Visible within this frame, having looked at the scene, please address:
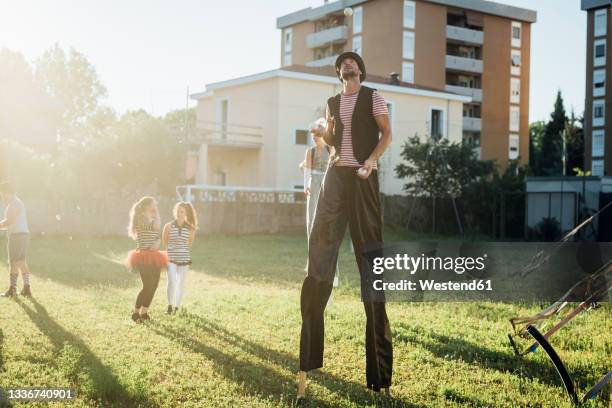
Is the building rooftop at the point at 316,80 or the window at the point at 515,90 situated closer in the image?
the building rooftop at the point at 316,80

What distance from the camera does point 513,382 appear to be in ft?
18.6

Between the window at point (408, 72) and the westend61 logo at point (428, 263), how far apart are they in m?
47.7

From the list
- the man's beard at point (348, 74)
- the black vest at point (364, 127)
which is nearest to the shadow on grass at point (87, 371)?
the black vest at point (364, 127)

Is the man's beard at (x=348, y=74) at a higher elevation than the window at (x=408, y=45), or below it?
below

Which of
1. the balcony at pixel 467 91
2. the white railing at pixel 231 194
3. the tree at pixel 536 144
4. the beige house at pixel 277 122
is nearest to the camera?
the white railing at pixel 231 194

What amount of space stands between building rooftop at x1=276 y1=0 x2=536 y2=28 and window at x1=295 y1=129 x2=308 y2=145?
19.7m

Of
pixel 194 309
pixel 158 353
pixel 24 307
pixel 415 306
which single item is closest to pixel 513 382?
pixel 158 353

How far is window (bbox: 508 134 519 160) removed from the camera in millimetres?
57938

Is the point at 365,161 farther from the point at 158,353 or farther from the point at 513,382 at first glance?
the point at 158,353

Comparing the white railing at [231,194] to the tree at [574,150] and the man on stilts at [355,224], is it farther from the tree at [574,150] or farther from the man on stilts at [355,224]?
the tree at [574,150]

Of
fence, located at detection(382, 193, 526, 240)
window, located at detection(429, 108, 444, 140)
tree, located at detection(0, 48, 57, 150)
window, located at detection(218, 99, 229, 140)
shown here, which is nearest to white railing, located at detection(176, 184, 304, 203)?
fence, located at detection(382, 193, 526, 240)

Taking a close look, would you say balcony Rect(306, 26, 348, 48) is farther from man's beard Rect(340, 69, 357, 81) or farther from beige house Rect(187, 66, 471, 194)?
man's beard Rect(340, 69, 357, 81)

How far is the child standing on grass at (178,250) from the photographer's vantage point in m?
9.60

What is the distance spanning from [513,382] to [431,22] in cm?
5023
